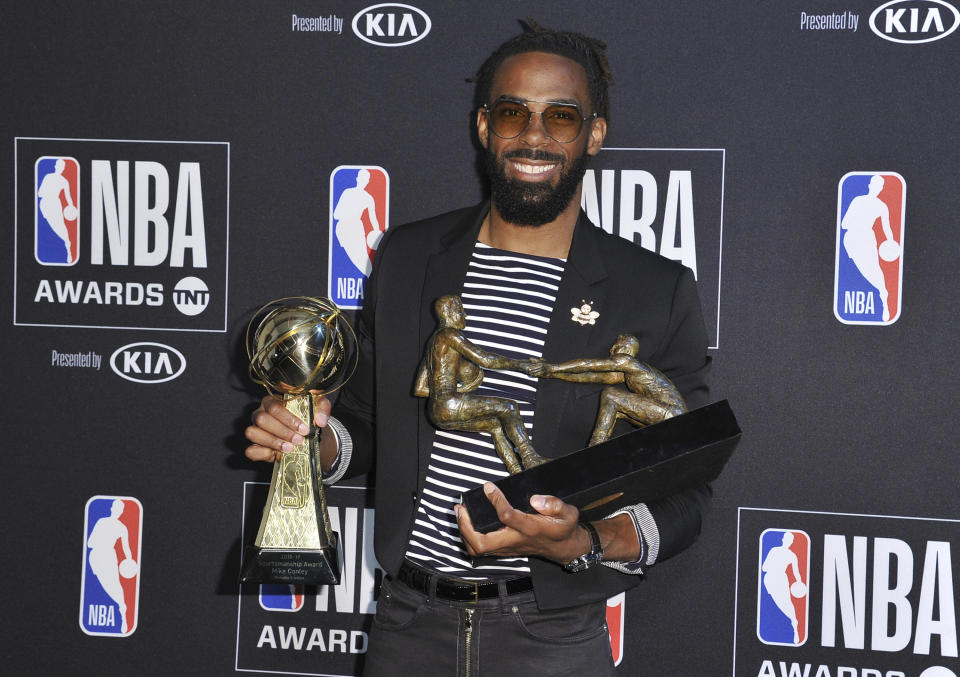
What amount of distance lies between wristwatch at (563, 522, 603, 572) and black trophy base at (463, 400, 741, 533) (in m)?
0.02

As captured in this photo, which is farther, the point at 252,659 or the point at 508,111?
the point at 252,659

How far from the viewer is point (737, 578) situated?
2.35 m

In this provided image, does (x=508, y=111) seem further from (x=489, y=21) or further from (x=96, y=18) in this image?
(x=96, y=18)

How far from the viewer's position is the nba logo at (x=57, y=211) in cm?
255

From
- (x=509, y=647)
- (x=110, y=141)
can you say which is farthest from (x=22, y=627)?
(x=509, y=647)

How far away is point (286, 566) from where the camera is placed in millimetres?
1606

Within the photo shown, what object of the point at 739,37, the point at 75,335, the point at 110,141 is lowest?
the point at 75,335

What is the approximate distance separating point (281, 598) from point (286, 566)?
967 millimetres

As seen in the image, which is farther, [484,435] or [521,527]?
[484,435]

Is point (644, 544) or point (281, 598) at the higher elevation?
point (644, 544)

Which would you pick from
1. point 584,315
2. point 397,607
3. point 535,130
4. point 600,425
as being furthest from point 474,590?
point 535,130

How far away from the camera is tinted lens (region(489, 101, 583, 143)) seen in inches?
67.3

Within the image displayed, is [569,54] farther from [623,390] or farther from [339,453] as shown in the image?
[339,453]

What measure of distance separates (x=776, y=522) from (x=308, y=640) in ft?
4.25
